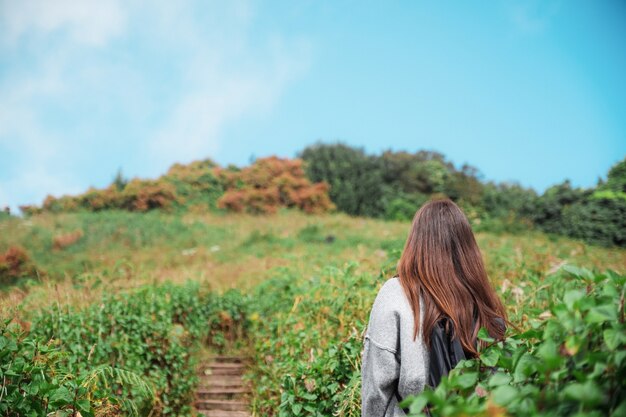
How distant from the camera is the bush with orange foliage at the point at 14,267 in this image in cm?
883

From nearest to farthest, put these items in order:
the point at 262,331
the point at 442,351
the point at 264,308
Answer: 1. the point at 442,351
2. the point at 262,331
3. the point at 264,308

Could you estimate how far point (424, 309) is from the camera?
1.91m

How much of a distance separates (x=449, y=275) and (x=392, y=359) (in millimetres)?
428

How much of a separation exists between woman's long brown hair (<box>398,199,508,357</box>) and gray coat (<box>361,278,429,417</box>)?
2.6 inches

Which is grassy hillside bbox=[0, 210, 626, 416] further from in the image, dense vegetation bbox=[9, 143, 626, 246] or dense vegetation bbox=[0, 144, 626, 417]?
dense vegetation bbox=[9, 143, 626, 246]

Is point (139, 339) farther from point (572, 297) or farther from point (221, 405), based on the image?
point (572, 297)

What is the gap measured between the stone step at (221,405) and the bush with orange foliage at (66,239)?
1246 centimetres

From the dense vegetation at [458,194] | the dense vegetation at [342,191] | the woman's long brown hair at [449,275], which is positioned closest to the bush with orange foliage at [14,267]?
the woman's long brown hair at [449,275]

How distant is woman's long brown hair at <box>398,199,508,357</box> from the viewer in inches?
75.5

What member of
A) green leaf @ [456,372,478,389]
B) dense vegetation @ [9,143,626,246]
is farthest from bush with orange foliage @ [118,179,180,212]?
green leaf @ [456,372,478,389]

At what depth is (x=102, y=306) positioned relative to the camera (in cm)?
442

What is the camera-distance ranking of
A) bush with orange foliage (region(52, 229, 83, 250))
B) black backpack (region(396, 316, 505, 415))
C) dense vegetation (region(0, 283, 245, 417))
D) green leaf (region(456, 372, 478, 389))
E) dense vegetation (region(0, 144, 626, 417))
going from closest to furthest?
dense vegetation (region(0, 144, 626, 417))
green leaf (region(456, 372, 478, 389))
black backpack (region(396, 316, 505, 415))
dense vegetation (region(0, 283, 245, 417))
bush with orange foliage (region(52, 229, 83, 250))

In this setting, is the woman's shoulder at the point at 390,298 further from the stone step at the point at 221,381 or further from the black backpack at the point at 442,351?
the stone step at the point at 221,381

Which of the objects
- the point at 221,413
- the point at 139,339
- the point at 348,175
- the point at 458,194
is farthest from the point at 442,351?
the point at 348,175
